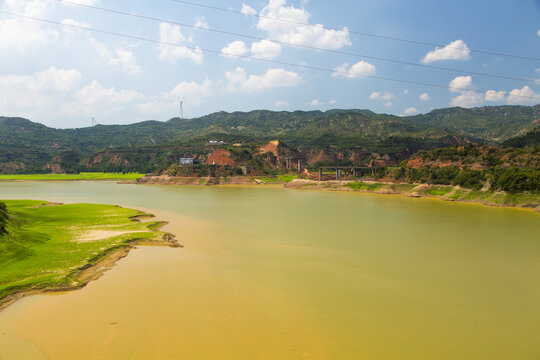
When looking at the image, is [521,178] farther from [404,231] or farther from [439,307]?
[439,307]

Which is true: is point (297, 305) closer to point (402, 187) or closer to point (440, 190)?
point (440, 190)

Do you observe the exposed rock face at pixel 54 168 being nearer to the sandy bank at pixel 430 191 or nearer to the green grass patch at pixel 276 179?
the green grass patch at pixel 276 179

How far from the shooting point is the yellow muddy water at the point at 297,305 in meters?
9.40

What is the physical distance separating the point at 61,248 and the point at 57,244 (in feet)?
3.60

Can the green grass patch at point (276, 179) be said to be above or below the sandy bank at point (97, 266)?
above

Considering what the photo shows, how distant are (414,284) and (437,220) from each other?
2107 cm

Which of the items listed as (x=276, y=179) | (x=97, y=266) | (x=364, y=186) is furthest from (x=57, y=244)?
(x=276, y=179)

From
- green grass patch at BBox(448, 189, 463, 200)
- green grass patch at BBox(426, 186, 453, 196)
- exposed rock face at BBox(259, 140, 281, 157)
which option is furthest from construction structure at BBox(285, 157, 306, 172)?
green grass patch at BBox(448, 189, 463, 200)

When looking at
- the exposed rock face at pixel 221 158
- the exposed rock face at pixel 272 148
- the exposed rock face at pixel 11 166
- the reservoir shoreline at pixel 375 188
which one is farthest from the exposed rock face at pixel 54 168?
the exposed rock face at pixel 272 148

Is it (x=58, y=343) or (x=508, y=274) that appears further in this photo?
(x=508, y=274)

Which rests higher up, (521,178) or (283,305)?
(521,178)

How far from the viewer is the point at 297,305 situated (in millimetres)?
12250

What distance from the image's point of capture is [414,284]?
47.8ft

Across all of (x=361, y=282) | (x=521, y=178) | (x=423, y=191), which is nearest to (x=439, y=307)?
Answer: (x=361, y=282)
